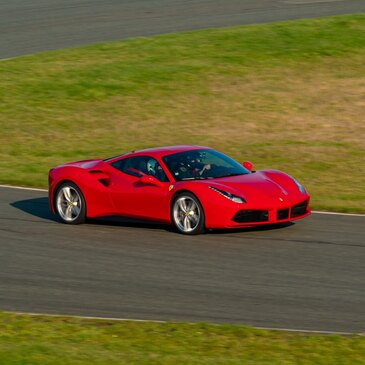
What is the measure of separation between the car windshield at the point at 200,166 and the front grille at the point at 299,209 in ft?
3.88

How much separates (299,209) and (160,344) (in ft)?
20.1

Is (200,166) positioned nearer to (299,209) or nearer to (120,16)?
(299,209)

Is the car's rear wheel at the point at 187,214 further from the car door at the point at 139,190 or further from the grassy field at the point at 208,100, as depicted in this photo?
the grassy field at the point at 208,100

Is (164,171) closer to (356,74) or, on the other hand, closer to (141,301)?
(141,301)

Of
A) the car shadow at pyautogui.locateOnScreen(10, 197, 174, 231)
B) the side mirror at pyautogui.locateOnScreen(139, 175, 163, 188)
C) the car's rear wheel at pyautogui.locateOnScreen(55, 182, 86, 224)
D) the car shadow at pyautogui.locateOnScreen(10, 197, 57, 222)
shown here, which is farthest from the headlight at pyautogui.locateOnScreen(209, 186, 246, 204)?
the car shadow at pyautogui.locateOnScreen(10, 197, 57, 222)

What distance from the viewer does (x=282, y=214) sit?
14.9 metres

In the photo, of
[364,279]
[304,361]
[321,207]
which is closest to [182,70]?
[321,207]

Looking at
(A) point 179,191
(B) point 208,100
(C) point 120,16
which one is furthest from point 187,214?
(C) point 120,16

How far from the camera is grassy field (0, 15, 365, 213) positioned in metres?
22.8

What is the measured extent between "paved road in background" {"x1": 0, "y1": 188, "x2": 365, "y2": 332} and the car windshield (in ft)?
2.97

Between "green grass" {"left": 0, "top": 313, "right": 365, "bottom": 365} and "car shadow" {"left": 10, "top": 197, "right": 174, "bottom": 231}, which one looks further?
"car shadow" {"left": 10, "top": 197, "right": 174, "bottom": 231}

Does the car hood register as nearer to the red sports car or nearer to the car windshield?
the red sports car

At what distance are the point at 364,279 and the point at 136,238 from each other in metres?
4.08

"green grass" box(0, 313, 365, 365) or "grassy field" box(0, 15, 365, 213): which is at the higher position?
"grassy field" box(0, 15, 365, 213)
